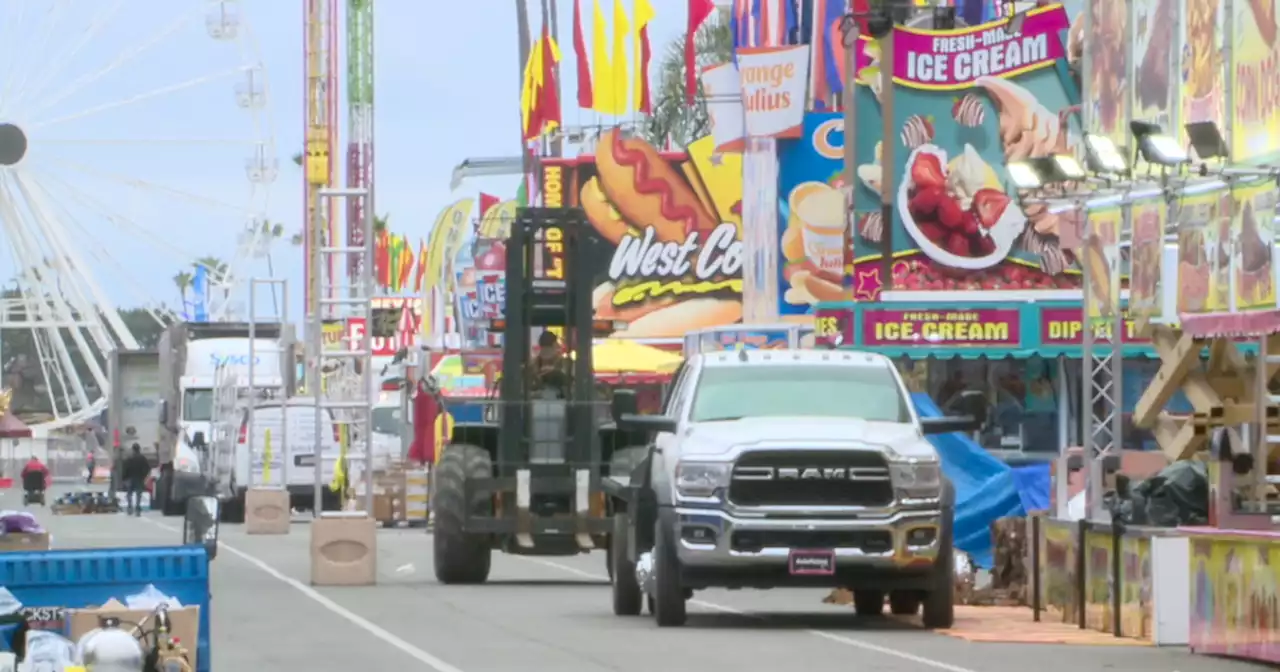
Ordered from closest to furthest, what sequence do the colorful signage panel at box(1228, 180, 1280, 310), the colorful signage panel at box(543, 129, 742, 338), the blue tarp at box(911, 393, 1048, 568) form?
the colorful signage panel at box(1228, 180, 1280, 310), the blue tarp at box(911, 393, 1048, 568), the colorful signage panel at box(543, 129, 742, 338)

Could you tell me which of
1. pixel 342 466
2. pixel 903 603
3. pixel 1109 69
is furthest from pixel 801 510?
pixel 342 466

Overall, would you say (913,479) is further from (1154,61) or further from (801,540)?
(1154,61)

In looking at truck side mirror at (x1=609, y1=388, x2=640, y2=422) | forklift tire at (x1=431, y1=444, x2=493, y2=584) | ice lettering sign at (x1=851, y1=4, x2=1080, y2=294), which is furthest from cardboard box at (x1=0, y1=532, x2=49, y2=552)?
ice lettering sign at (x1=851, y1=4, x2=1080, y2=294)

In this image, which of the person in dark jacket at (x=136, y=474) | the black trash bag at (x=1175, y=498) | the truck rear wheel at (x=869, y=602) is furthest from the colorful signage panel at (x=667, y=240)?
the black trash bag at (x=1175, y=498)

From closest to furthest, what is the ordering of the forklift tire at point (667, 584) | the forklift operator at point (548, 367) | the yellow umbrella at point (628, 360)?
the forklift tire at point (667, 584) < the forklift operator at point (548, 367) < the yellow umbrella at point (628, 360)

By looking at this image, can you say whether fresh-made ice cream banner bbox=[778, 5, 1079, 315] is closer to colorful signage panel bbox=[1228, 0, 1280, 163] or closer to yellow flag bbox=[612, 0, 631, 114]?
colorful signage panel bbox=[1228, 0, 1280, 163]

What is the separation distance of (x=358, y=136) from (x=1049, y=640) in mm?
75619

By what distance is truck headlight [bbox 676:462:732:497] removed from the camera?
20.4 m

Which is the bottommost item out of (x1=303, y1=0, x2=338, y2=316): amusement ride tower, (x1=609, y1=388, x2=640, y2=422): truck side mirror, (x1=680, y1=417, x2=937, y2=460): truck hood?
(x1=680, y1=417, x2=937, y2=460): truck hood

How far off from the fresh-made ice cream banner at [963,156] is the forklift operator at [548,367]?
15007 millimetres

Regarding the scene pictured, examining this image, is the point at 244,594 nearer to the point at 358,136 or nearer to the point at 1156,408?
the point at 1156,408

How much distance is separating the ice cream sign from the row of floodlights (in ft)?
59.8

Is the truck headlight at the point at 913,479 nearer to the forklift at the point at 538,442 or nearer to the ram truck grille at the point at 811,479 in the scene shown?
the ram truck grille at the point at 811,479

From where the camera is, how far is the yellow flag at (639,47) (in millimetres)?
68125
